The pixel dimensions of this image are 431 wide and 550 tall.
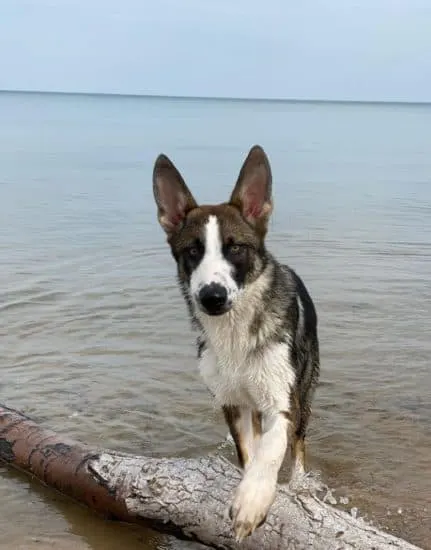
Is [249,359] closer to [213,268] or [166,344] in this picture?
[213,268]

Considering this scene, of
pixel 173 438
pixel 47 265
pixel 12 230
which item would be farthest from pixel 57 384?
pixel 12 230

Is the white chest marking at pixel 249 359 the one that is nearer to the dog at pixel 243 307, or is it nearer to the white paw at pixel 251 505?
the dog at pixel 243 307

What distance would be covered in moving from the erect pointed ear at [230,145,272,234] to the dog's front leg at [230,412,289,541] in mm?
1531

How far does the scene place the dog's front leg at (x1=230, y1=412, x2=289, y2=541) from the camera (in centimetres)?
428

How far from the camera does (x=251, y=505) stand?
4.28 meters

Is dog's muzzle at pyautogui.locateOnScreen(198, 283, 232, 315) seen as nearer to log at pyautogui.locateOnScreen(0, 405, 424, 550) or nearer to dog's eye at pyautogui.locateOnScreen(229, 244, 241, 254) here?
dog's eye at pyautogui.locateOnScreen(229, 244, 241, 254)

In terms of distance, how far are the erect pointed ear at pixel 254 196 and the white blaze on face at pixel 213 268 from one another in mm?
421

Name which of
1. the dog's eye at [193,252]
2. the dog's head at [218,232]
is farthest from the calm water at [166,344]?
the dog's eye at [193,252]

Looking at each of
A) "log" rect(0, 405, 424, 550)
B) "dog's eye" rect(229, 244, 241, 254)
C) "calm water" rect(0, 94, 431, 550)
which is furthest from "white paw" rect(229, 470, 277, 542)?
"dog's eye" rect(229, 244, 241, 254)

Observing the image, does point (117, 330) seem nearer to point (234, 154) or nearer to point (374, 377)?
point (374, 377)

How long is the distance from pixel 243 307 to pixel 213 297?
51 cm

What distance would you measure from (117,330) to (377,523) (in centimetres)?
505

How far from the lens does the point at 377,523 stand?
18.0 ft

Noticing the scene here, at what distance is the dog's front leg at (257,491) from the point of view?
4.28 meters
